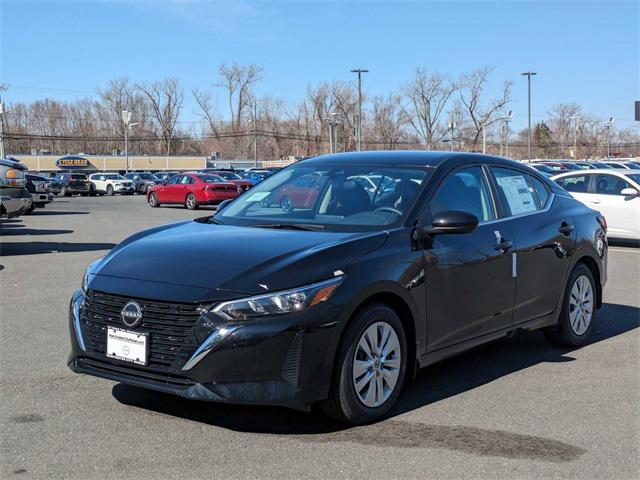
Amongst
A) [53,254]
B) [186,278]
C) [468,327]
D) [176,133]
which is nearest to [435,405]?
[468,327]

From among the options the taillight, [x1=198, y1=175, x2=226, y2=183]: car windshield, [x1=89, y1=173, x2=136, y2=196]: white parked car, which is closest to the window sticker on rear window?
the taillight

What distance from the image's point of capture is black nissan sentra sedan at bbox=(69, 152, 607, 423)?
4160 millimetres

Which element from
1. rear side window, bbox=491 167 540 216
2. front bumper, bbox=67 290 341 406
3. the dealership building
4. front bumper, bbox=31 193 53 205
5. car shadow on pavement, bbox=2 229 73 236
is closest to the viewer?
front bumper, bbox=67 290 341 406

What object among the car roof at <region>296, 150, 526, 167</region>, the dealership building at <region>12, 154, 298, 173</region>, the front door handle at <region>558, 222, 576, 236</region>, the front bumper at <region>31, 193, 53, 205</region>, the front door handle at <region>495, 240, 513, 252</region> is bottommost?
the front bumper at <region>31, 193, 53, 205</region>

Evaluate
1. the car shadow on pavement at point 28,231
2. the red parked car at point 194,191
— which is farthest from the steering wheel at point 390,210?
the red parked car at point 194,191

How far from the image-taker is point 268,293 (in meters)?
4.18

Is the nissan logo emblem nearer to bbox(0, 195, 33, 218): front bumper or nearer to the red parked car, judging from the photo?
bbox(0, 195, 33, 218): front bumper

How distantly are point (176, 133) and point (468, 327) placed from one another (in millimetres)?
114856

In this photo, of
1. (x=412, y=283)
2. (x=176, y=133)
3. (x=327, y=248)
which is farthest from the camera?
(x=176, y=133)

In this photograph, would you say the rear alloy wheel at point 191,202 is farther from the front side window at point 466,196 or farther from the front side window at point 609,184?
the front side window at point 466,196

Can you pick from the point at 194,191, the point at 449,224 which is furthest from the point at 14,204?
the point at 194,191

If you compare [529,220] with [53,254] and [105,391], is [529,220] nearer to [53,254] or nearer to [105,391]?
[105,391]

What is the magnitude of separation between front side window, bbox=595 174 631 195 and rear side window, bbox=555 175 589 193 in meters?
0.25

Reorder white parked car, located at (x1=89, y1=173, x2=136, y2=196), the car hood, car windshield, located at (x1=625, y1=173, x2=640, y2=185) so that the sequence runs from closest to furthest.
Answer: the car hood < car windshield, located at (x1=625, y1=173, x2=640, y2=185) < white parked car, located at (x1=89, y1=173, x2=136, y2=196)
